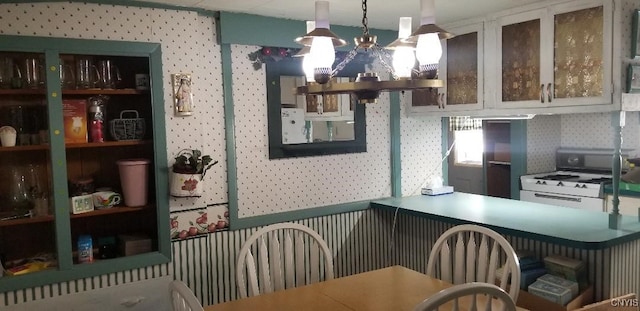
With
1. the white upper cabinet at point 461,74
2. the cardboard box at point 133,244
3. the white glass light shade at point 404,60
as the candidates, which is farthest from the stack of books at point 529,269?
the cardboard box at point 133,244

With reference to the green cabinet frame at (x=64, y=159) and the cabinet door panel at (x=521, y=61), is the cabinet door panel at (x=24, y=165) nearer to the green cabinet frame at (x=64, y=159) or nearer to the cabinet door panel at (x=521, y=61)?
the green cabinet frame at (x=64, y=159)

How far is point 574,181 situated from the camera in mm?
4438

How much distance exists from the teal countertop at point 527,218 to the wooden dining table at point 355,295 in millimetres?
663

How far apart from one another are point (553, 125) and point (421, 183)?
197 cm

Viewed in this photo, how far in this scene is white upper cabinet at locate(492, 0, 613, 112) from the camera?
2.63 m

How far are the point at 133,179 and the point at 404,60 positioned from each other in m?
1.67

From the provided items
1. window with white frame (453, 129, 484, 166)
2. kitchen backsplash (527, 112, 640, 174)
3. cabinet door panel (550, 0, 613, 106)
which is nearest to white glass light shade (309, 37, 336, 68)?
cabinet door panel (550, 0, 613, 106)

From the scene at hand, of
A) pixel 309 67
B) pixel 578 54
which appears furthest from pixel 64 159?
pixel 578 54

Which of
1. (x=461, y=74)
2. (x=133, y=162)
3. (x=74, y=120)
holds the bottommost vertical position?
(x=133, y=162)

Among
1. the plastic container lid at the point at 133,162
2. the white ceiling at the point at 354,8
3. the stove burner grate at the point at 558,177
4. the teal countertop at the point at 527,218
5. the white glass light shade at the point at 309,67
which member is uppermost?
the white ceiling at the point at 354,8

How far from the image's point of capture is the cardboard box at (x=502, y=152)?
216 inches

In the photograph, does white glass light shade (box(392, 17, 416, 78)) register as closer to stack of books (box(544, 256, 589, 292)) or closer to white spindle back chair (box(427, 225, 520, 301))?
white spindle back chair (box(427, 225, 520, 301))

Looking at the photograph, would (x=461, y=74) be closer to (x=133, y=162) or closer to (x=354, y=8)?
(x=354, y=8)

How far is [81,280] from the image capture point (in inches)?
103
